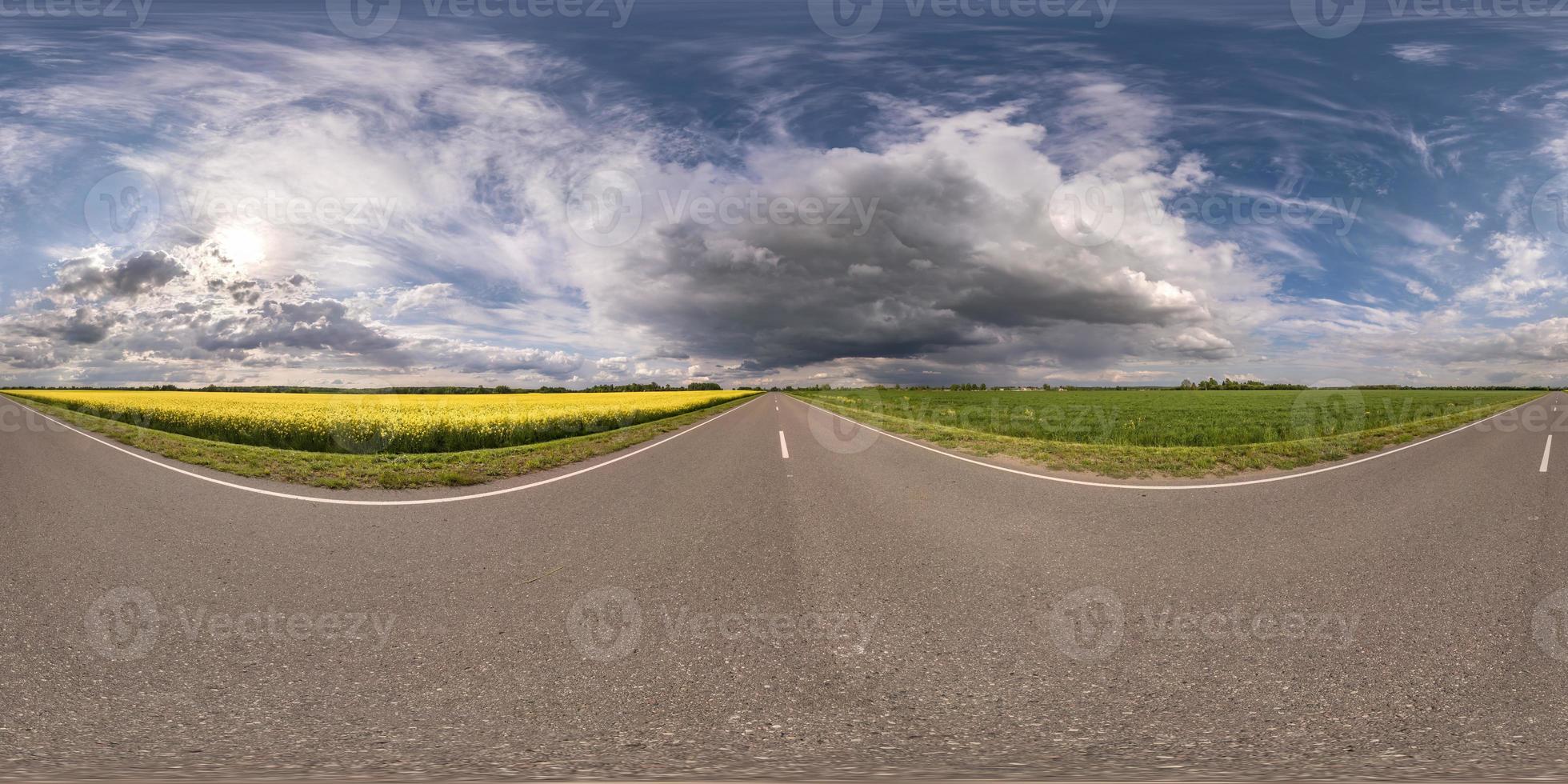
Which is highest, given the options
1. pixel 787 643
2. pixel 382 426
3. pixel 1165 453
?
pixel 382 426

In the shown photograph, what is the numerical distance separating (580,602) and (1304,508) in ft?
30.2

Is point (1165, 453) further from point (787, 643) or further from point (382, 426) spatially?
point (382, 426)

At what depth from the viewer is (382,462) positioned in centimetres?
1305

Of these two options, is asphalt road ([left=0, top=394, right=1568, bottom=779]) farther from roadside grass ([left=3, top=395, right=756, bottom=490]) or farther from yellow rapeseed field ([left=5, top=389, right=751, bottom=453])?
yellow rapeseed field ([left=5, top=389, right=751, bottom=453])

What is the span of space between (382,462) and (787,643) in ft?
40.3

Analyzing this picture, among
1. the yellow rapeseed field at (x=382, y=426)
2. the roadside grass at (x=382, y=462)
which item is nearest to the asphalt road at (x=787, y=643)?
the roadside grass at (x=382, y=462)

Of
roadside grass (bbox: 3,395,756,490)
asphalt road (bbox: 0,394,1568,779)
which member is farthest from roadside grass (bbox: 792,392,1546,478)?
roadside grass (bbox: 3,395,756,490)

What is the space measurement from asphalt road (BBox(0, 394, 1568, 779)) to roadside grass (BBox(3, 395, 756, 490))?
275 cm

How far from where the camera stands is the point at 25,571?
5812 mm

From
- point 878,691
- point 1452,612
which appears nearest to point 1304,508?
point 1452,612

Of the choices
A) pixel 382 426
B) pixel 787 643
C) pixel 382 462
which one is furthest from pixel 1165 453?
pixel 382 426

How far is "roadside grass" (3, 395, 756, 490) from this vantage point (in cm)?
1078

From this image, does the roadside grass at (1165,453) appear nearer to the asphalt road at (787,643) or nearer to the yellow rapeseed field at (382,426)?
the asphalt road at (787,643)

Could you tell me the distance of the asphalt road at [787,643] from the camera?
3.03m
